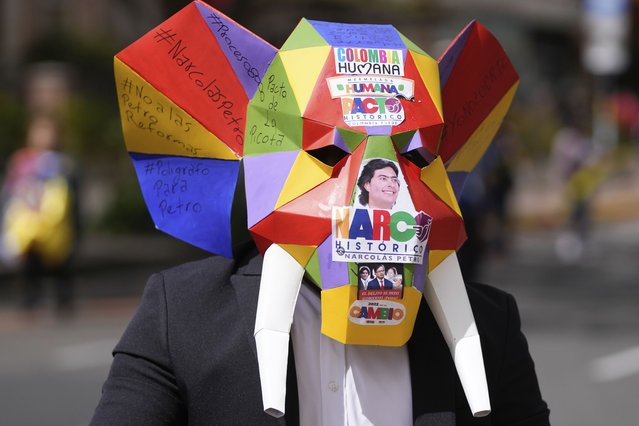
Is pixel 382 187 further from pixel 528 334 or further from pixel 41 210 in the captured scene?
pixel 41 210

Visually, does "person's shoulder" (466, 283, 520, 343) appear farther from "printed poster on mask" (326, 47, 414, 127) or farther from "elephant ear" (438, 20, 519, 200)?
"printed poster on mask" (326, 47, 414, 127)

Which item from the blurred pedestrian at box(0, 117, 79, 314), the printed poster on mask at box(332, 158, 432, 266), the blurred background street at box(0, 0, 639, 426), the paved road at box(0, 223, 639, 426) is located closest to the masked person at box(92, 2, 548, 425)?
the printed poster on mask at box(332, 158, 432, 266)

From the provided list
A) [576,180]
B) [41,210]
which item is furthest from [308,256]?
[576,180]

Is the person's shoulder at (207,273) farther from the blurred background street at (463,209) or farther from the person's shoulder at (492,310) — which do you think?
the blurred background street at (463,209)

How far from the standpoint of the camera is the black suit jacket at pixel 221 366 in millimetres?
1998

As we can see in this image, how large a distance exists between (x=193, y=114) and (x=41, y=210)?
840 centimetres

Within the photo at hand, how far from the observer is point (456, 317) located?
2.06m

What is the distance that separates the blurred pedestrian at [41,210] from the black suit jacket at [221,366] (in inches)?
329

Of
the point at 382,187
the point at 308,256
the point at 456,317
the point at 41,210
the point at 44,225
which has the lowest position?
the point at 456,317

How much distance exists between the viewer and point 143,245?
1609 cm

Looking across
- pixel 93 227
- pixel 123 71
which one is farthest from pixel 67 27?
pixel 123 71

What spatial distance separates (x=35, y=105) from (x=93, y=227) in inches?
110

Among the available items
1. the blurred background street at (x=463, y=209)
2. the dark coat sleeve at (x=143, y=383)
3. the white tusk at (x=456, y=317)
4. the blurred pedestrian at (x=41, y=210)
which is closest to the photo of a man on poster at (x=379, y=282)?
the white tusk at (x=456, y=317)

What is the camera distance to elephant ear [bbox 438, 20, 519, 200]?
229 centimetres
